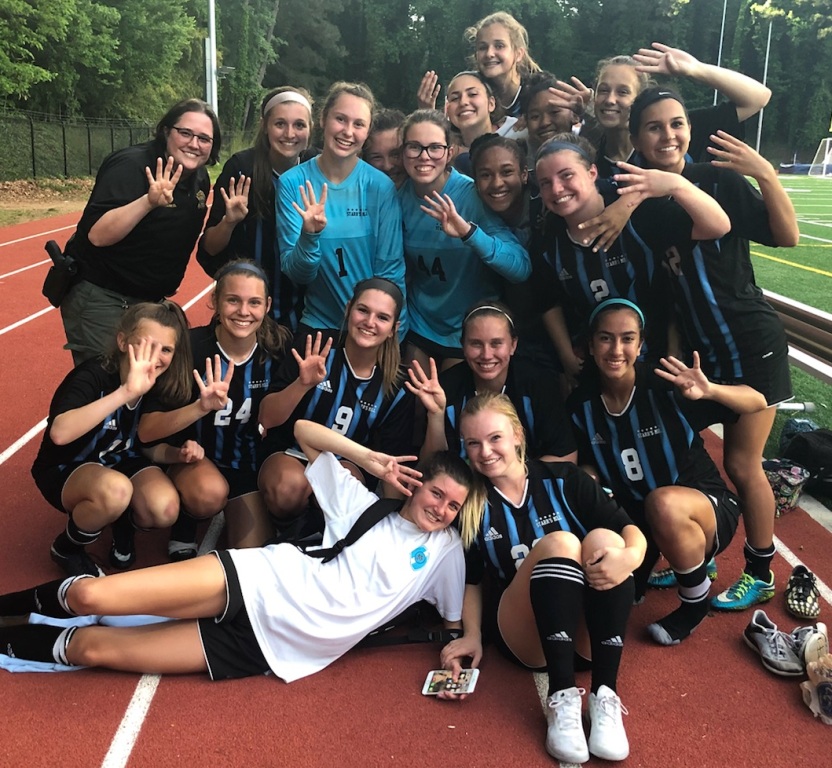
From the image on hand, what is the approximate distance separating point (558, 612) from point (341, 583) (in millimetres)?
853

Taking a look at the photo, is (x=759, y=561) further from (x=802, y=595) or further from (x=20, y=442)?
(x=20, y=442)

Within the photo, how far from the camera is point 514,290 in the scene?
4008mm

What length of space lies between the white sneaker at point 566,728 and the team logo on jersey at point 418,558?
70cm

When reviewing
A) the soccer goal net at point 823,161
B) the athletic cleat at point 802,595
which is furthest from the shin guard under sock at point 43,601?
the soccer goal net at point 823,161

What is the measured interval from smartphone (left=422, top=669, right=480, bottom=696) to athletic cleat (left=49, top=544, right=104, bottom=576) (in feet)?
5.60

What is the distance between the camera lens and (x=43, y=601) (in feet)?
9.81

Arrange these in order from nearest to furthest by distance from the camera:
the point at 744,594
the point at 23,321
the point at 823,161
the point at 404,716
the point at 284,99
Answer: the point at 404,716 < the point at 744,594 < the point at 284,99 < the point at 23,321 < the point at 823,161

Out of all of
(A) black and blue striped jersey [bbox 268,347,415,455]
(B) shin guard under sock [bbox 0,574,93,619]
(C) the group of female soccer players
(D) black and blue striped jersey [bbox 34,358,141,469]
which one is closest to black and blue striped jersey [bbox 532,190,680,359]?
(C) the group of female soccer players

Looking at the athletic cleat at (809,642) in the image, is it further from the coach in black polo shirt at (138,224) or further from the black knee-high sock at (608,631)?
the coach in black polo shirt at (138,224)

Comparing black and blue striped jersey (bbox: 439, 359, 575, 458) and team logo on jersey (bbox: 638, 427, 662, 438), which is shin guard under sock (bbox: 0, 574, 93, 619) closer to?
black and blue striped jersey (bbox: 439, 359, 575, 458)

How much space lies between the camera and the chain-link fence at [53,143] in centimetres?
2262

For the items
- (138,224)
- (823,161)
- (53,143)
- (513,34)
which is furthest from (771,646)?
(823,161)

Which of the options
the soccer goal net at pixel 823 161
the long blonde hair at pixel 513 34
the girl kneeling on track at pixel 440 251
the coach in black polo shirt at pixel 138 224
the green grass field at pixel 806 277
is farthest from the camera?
the soccer goal net at pixel 823 161

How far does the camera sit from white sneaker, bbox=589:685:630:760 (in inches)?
100
